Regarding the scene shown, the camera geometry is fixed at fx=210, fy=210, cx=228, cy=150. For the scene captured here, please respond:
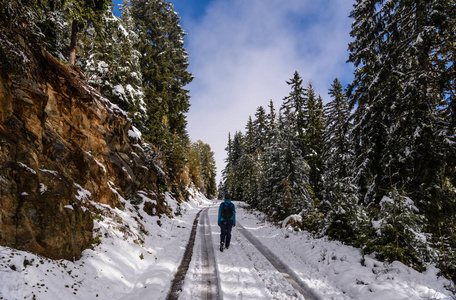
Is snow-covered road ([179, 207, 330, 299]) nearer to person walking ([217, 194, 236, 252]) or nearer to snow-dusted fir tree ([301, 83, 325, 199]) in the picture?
person walking ([217, 194, 236, 252])

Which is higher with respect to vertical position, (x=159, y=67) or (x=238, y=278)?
(x=159, y=67)

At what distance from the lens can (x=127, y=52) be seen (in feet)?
53.2

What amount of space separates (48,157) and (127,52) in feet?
42.9

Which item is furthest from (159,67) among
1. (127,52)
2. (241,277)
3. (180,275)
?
(241,277)

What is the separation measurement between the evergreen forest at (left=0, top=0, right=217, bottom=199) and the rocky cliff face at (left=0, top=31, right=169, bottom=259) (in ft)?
2.60

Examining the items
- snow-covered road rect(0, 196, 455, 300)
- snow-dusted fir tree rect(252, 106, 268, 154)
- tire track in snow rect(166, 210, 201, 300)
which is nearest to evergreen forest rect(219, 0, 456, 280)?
snow-covered road rect(0, 196, 455, 300)

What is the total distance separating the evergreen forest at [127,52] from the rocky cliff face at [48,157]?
79 centimetres

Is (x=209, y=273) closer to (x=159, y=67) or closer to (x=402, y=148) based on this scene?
(x=402, y=148)

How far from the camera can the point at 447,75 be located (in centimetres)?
793

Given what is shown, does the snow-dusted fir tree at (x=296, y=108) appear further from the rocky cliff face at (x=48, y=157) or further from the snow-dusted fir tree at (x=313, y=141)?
the rocky cliff face at (x=48, y=157)

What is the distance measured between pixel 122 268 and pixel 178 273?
1.57m

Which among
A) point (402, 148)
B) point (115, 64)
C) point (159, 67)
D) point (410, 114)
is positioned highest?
point (159, 67)

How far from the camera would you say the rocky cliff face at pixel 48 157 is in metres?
4.42

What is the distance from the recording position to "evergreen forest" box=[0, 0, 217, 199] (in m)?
8.36
